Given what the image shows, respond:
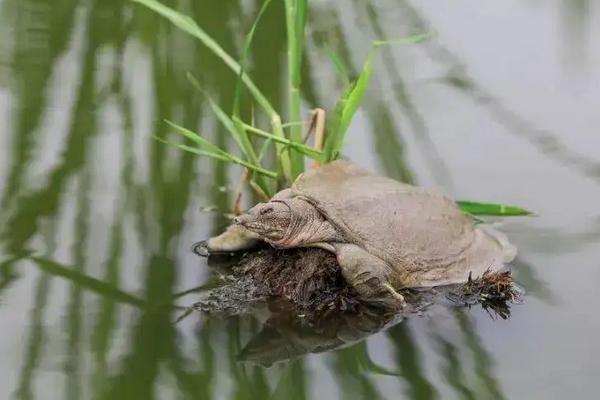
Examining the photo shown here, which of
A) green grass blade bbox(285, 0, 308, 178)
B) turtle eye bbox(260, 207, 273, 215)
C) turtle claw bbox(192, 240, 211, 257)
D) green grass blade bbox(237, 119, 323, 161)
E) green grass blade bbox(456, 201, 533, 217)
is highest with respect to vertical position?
green grass blade bbox(285, 0, 308, 178)

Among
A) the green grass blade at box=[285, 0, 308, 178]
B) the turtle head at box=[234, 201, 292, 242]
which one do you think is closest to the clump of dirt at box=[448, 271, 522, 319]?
the turtle head at box=[234, 201, 292, 242]

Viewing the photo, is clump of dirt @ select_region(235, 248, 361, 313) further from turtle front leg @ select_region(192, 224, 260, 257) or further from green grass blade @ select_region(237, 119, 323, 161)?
green grass blade @ select_region(237, 119, 323, 161)

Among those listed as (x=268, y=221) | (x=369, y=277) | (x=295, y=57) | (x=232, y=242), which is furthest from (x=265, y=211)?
(x=295, y=57)

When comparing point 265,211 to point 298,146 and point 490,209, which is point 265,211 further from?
point 490,209

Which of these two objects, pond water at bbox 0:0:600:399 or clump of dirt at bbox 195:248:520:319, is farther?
clump of dirt at bbox 195:248:520:319

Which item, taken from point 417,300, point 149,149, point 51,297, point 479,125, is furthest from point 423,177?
point 51,297

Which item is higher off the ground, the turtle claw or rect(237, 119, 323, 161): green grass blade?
rect(237, 119, 323, 161): green grass blade

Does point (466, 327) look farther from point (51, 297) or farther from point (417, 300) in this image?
point (51, 297)
